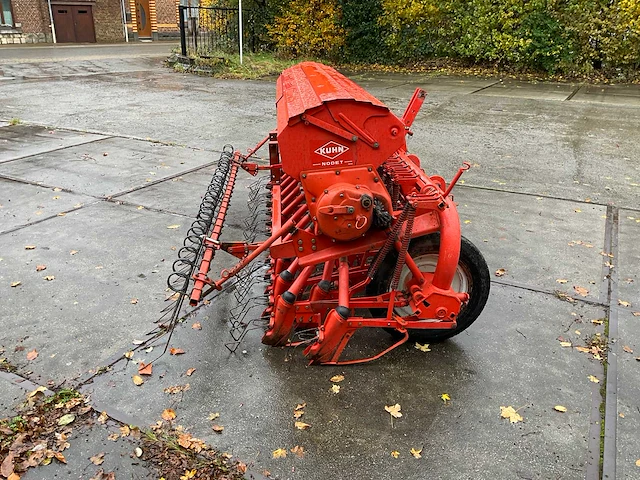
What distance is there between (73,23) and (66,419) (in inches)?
1330

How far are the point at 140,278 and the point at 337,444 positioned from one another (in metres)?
2.19

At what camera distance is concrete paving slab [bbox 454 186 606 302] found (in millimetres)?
4336

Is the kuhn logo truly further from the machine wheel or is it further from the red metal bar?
the red metal bar

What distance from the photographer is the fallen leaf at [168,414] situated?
2.84 m

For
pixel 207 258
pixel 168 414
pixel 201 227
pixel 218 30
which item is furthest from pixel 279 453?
pixel 218 30

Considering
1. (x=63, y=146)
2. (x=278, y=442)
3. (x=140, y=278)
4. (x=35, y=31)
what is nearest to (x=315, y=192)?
(x=278, y=442)

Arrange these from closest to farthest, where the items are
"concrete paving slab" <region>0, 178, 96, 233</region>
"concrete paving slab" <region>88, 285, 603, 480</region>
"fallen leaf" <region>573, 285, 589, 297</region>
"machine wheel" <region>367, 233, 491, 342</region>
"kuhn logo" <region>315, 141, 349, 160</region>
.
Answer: "concrete paving slab" <region>88, 285, 603, 480</region>
"kuhn logo" <region>315, 141, 349, 160</region>
"machine wheel" <region>367, 233, 491, 342</region>
"fallen leaf" <region>573, 285, 589, 297</region>
"concrete paving slab" <region>0, 178, 96, 233</region>

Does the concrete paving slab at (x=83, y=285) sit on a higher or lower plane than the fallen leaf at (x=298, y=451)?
higher

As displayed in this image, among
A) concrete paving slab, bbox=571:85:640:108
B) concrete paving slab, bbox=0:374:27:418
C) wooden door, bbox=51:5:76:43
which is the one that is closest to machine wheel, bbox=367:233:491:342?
concrete paving slab, bbox=0:374:27:418

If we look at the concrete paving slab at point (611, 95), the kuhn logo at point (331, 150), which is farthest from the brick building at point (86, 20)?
the kuhn logo at point (331, 150)

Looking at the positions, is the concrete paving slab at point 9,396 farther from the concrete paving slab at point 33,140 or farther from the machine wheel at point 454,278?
the concrete paving slab at point 33,140

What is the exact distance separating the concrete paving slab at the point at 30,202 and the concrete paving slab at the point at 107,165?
20 centimetres

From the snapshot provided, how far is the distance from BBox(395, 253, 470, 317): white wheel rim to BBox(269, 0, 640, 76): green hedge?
532 inches

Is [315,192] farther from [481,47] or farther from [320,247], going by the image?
[481,47]
